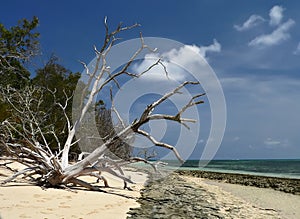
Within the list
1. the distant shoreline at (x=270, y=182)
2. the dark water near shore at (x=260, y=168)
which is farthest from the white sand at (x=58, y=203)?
the distant shoreline at (x=270, y=182)

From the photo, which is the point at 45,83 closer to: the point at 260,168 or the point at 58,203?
the point at 58,203

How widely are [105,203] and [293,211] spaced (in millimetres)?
5507

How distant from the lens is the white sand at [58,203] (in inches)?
205

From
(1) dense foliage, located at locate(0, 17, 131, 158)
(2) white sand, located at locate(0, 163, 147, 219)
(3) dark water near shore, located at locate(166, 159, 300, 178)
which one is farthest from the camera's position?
(3) dark water near shore, located at locate(166, 159, 300, 178)

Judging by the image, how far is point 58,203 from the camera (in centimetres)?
616

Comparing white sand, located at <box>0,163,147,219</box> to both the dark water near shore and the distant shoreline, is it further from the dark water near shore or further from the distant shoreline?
the distant shoreline

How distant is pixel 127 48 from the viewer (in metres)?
11.0

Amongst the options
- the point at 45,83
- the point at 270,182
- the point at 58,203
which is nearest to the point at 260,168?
the point at 270,182

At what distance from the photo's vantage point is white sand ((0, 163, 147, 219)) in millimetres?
5199

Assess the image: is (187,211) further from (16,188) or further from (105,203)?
(16,188)

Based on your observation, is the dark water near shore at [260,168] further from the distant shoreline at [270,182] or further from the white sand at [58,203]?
the distant shoreline at [270,182]

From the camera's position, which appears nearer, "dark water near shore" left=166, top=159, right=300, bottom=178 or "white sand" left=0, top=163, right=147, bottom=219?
"white sand" left=0, top=163, right=147, bottom=219

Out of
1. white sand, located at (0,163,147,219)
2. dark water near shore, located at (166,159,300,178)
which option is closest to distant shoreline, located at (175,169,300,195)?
dark water near shore, located at (166,159,300,178)

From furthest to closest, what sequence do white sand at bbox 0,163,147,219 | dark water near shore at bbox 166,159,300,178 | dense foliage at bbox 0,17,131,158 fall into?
1. dark water near shore at bbox 166,159,300,178
2. dense foliage at bbox 0,17,131,158
3. white sand at bbox 0,163,147,219
